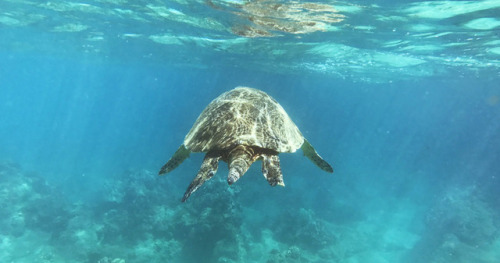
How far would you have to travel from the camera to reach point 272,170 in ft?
12.3

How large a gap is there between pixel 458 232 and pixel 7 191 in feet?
108

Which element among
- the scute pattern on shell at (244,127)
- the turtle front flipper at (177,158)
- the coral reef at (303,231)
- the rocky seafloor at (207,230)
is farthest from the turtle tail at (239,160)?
the coral reef at (303,231)

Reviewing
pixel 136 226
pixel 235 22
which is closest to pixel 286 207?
pixel 136 226

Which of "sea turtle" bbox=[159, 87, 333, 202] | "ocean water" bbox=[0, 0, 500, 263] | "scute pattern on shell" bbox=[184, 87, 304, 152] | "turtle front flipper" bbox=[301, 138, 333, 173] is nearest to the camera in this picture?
"sea turtle" bbox=[159, 87, 333, 202]

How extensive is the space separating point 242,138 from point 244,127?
35cm

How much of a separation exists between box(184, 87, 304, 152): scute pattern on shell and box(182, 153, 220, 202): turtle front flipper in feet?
0.84

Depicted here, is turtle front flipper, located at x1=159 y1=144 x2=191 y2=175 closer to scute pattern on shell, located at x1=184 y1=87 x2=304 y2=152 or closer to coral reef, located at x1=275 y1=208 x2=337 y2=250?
scute pattern on shell, located at x1=184 y1=87 x2=304 y2=152

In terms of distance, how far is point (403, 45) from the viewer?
65.2ft

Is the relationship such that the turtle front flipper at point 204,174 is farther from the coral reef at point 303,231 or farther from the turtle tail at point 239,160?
the coral reef at point 303,231

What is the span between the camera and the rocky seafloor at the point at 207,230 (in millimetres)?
15258

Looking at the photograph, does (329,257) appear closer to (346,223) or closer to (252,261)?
(252,261)

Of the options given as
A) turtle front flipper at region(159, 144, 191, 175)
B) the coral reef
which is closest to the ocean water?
the coral reef

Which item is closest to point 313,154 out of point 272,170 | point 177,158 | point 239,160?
point 272,170

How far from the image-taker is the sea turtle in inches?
147
